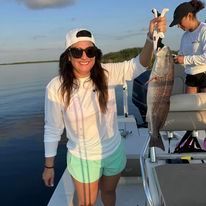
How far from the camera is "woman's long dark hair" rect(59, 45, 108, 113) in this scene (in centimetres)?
290

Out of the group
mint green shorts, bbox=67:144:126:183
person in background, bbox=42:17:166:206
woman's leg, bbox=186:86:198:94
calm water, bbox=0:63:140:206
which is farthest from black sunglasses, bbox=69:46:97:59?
woman's leg, bbox=186:86:198:94

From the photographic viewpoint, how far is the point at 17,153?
8.91 m

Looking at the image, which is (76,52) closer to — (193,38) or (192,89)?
(193,38)

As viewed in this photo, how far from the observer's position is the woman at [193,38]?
14.6ft

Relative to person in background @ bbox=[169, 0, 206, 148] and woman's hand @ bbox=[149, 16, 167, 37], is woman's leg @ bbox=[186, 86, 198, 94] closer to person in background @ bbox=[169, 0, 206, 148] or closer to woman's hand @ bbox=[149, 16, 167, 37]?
person in background @ bbox=[169, 0, 206, 148]

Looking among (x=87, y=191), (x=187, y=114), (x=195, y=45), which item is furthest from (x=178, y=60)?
(x=87, y=191)

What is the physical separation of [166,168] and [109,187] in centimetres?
66

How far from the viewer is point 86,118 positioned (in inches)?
115

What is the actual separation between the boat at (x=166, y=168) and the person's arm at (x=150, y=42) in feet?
2.37

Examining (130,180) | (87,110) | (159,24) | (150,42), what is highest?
(159,24)

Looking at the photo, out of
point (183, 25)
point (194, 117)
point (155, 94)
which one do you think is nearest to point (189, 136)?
point (194, 117)

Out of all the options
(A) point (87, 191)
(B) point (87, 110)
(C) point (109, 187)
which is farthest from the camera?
(C) point (109, 187)

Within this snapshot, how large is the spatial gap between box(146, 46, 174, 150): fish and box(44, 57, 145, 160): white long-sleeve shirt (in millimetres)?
395

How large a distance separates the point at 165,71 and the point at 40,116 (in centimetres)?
1140
